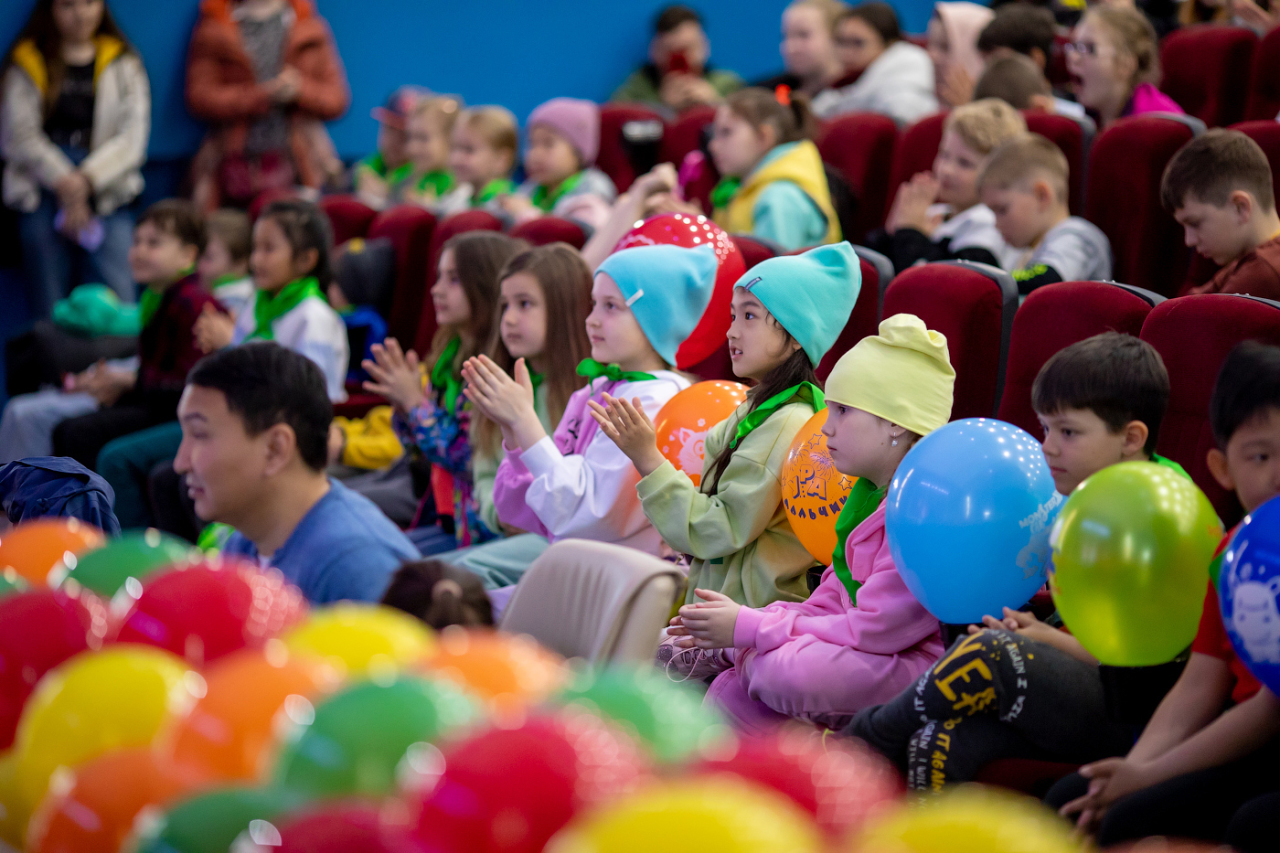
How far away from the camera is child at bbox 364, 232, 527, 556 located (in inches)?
122

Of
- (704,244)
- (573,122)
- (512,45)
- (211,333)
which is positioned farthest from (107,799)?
(512,45)

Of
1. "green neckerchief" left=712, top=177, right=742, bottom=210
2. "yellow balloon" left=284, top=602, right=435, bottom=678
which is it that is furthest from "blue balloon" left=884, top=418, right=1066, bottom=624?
"green neckerchief" left=712, top=177, right=742, bottom=210

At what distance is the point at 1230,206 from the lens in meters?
2.54

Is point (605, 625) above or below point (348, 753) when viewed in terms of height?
below

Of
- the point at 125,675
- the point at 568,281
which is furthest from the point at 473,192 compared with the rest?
the point at 125,675

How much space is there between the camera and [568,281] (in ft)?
9.50

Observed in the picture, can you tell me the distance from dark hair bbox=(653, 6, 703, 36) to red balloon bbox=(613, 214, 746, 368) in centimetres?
450

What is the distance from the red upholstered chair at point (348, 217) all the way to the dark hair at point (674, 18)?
274 cm

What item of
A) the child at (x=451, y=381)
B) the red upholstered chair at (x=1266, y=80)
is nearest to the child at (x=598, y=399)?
the child at (x=451, y=381)

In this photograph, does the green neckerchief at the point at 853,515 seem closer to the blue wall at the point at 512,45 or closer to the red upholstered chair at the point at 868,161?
the red upholstered chair at the point at 868,161

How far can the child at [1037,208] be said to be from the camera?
10.3ft

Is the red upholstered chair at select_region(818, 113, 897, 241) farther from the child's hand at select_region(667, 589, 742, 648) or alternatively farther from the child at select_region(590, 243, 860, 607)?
the child's hand at select_region(667, 589, 742, 648)

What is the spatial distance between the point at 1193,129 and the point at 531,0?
16.5 feet

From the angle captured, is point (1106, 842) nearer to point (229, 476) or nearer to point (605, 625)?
point (605, 625)
